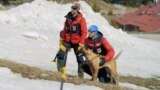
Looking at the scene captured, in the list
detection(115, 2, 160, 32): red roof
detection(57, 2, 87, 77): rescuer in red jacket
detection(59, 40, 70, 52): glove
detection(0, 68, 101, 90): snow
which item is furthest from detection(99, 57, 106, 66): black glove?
detection(115, 2, 160, 32): red roof

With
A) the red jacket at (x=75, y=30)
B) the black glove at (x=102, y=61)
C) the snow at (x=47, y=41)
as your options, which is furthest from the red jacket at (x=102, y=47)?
the snow at (x=47, y=41)

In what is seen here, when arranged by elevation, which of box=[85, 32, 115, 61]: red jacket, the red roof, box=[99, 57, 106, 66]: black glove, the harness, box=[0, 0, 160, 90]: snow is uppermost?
the harness

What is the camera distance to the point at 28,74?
11.5m

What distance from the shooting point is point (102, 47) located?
12.3m

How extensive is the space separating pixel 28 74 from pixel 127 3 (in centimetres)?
8375

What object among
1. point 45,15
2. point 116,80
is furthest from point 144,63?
point 116,80

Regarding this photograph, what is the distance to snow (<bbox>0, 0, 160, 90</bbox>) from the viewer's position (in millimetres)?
19406

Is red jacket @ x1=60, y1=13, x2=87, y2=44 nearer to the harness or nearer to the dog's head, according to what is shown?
the harness

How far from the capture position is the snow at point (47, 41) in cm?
1941

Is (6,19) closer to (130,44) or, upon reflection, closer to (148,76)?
(130,44)

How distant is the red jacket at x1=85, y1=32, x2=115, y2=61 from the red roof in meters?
38.3

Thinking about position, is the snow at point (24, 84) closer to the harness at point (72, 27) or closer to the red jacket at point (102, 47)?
the red jacket at point (102, 47)

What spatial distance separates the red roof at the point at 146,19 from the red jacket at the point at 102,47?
126 ft

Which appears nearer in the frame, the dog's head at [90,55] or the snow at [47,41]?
the dog's head at [90,55]
